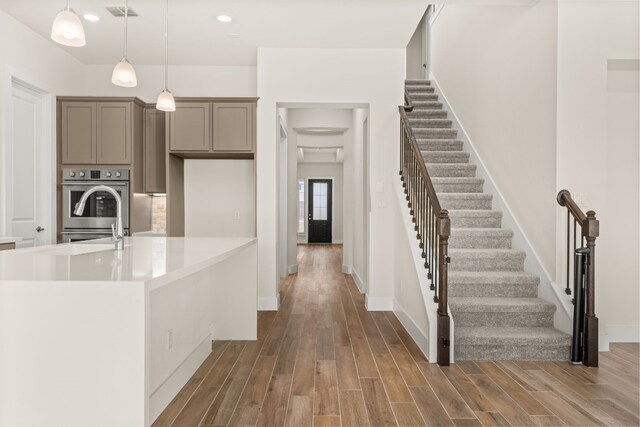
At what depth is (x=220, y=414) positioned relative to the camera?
2.36 m

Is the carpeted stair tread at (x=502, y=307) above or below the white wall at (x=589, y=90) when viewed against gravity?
below

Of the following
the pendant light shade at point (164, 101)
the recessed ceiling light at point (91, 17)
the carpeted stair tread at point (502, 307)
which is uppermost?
the recessed ceiling light at point (91, 17)

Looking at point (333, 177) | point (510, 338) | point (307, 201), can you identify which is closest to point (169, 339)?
point (510, 338)

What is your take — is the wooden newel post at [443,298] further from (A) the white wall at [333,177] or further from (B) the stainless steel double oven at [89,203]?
(A) the white wall at [333,177]

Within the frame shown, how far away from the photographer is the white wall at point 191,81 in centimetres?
558

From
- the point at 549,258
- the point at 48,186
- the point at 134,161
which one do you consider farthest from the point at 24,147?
the point at 549,258

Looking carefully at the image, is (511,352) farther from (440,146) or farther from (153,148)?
(153,148)

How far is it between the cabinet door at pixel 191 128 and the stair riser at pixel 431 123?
2.96 metres

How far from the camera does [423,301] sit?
3449 mm

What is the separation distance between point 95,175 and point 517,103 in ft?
15.4

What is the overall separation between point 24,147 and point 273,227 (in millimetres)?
2789

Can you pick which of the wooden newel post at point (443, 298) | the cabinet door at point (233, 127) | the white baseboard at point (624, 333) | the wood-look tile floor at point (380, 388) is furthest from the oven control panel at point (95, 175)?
the white baseboard at point (624, 333)

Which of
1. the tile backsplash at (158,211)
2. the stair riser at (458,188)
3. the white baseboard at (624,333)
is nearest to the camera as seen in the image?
the white baseboard at (624,333)

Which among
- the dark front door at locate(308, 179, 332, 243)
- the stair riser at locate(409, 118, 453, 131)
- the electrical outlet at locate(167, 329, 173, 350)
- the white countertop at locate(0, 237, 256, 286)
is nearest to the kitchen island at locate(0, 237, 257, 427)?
the white countertop at locate(0, 237, 256, 286)
